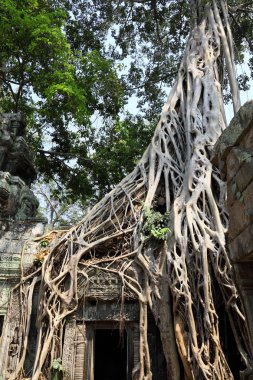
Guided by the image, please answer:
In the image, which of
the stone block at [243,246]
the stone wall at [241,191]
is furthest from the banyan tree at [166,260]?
the stone block at [243,246]

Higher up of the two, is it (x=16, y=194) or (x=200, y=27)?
(x=200, y=27)

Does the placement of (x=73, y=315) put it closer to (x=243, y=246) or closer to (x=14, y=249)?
(x=14, y=249)

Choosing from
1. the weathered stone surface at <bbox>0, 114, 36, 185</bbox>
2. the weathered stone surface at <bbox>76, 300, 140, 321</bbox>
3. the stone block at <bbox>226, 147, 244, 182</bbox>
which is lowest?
the weathered stone surface at <bbox>76, 300, 140, 321</bbox>

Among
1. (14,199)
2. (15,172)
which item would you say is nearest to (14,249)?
(14,199)

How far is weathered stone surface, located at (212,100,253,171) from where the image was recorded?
198 cm

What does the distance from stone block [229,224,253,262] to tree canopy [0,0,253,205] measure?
567 cm

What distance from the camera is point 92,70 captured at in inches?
336

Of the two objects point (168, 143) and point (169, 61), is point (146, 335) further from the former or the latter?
point (169, 61)

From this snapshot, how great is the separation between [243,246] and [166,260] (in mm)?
3084

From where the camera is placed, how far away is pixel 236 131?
210 centimetres

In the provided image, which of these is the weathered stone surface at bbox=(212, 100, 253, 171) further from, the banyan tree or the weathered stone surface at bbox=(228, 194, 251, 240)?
the banyan tree

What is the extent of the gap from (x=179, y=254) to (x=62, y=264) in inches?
65.1

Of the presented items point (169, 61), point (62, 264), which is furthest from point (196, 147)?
point (169, 61)

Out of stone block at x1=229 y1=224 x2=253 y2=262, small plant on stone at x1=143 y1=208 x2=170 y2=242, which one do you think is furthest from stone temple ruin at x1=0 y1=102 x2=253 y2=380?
small plant on stone at x1=143 y1=208 x2=170 y2=242
